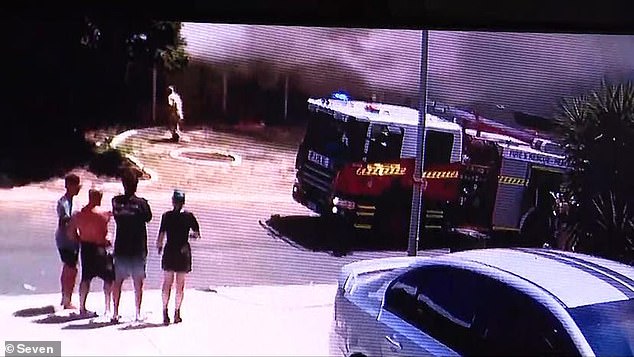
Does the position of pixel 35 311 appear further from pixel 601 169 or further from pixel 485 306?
pixel 601 169

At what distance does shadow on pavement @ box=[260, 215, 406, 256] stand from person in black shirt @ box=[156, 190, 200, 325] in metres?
0.19

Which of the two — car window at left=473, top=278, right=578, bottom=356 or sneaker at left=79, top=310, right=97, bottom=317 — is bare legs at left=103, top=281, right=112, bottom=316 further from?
car window at left=473, top=278, right=578, bottom=356

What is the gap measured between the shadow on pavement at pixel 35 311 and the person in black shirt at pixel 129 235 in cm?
15

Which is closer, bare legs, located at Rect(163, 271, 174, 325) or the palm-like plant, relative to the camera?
bare legs, located at Rect(163, 271, 174, 325)

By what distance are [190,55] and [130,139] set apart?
9.9 inches

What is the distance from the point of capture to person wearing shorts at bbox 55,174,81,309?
212cm

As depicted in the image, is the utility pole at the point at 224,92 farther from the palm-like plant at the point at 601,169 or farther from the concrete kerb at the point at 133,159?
the palm-like plant at the point at 601,169

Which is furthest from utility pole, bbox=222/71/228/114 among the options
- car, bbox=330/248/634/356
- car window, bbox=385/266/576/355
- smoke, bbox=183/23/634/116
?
car window, bbox=385/266/576/355

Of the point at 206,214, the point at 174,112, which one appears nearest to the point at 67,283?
the point at 206,214

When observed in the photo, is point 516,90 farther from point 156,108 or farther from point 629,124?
point 156,108

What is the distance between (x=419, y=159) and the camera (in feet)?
7.18

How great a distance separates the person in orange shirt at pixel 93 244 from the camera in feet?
6.98

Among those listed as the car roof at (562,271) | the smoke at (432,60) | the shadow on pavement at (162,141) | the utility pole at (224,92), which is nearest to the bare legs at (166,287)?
the shadow on pavement at (162,141)

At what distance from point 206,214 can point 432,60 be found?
685mm
